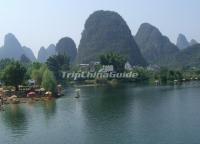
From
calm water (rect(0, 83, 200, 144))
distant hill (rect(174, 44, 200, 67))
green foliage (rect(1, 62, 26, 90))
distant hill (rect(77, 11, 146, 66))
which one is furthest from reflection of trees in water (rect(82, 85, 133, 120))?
distant hill (rect(174, 44, 200, 67))

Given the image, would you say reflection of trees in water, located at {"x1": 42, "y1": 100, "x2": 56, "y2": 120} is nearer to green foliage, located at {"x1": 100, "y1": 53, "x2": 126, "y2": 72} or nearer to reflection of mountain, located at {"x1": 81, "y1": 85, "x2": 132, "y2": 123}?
reflection of mountain, located at {"x1": 81, "y1": 85, "x2": 132, "y2": 123}

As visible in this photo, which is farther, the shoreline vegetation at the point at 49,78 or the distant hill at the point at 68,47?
the distant hill at the point at 68,47

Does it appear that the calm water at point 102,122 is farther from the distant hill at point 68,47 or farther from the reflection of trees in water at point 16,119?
the distant hill at point 68,47

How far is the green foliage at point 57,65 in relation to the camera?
10150 centimetres

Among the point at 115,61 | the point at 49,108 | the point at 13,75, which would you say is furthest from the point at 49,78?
the point at 115,61

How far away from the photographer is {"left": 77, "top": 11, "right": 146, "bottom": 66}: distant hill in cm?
16825

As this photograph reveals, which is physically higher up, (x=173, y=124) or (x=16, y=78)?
(x=16, y=78)

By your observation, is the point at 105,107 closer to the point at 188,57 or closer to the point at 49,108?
the point at 49,108

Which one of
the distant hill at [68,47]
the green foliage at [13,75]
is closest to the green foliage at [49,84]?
the green foliage at [13,75]

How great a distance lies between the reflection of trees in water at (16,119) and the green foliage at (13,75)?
1300 cm

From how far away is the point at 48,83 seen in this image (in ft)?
197

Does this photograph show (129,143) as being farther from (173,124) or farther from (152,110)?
(152,110)

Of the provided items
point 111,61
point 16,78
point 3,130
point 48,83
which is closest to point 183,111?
point 3,130

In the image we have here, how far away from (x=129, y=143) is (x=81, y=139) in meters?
3.83
